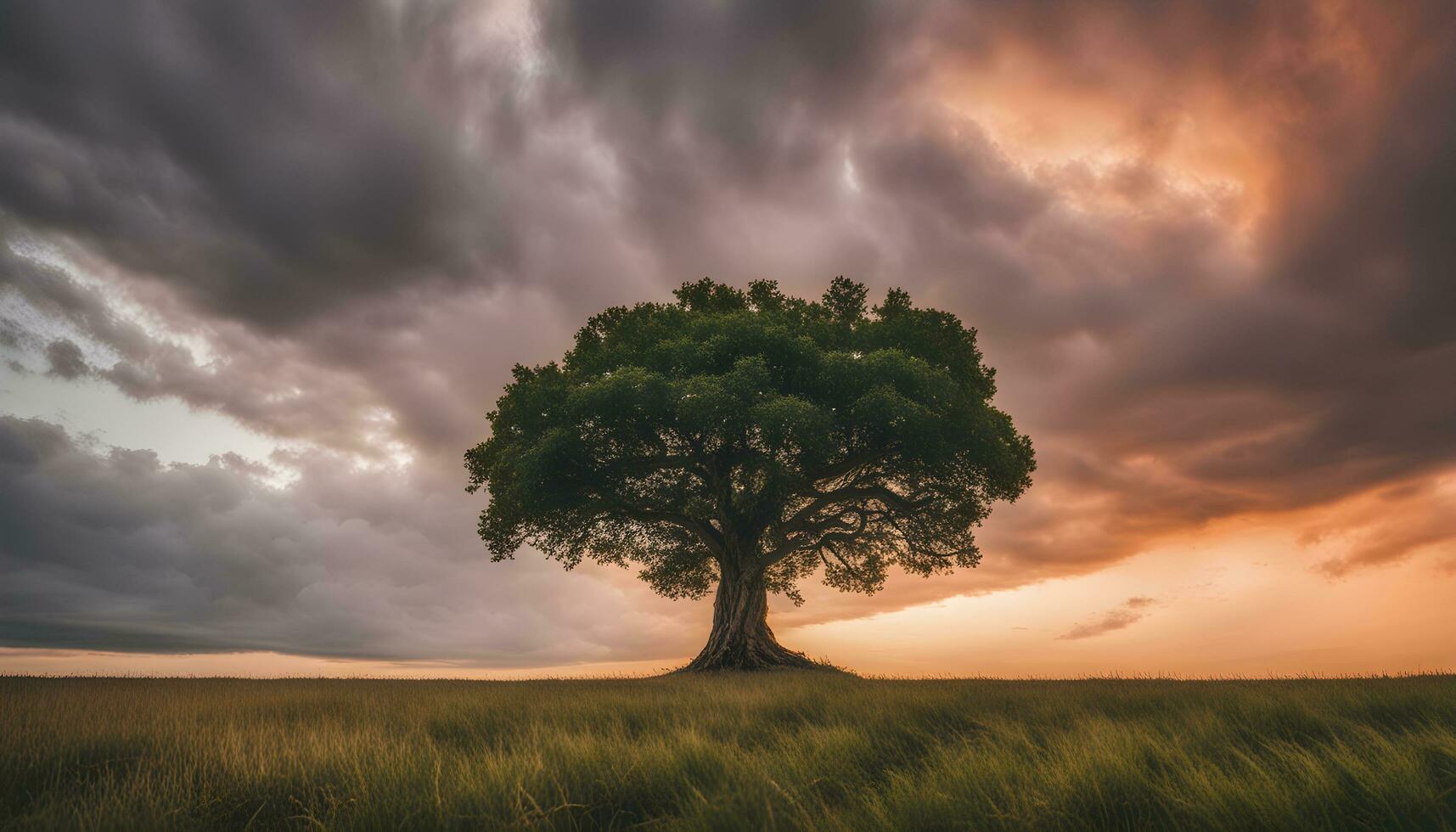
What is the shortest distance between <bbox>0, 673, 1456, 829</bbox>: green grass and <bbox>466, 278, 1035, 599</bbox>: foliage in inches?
426

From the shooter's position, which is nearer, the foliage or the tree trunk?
the foliage

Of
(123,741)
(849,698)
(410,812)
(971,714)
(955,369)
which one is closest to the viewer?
(410,812)

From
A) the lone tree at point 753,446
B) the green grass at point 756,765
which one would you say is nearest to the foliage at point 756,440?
the lone tree at point 753,446

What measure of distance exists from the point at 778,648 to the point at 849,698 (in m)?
15.3

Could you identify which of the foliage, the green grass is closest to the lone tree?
the foliage

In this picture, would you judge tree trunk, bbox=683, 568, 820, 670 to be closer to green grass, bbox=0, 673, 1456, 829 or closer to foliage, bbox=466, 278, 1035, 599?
foliage, bbox=466, 278, 1035, 599

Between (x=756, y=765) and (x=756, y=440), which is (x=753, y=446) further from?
(x=756, y=765)

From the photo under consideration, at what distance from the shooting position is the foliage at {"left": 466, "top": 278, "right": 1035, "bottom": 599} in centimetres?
1994

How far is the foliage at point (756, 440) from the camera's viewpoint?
19938 millimetres

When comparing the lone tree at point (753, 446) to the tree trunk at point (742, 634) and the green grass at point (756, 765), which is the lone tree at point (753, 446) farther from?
the green grass at point (756, 765)

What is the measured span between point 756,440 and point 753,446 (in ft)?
0.81

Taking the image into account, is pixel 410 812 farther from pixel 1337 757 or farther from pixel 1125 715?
pixel 1125 715

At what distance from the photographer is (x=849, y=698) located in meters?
10.2

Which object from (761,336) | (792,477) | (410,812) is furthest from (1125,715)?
(761,336)
